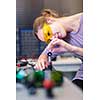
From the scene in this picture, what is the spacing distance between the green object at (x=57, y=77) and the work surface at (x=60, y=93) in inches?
1.4

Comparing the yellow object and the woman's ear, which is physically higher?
the woman's ear

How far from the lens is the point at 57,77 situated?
1.91 metres

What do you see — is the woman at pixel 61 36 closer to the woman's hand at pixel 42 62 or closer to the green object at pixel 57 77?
the woman's hand at pixel 42 62

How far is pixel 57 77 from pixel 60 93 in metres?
0.14

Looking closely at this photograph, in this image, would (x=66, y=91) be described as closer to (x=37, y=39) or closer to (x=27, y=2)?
(x=37, y=39)

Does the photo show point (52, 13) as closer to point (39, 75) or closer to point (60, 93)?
point (39, 75)

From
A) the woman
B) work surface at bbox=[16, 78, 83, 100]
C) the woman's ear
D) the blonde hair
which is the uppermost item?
the blonde hair

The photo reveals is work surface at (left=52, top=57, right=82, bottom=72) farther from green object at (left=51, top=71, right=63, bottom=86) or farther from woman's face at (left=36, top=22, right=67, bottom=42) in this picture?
woman's face at (left=36, top=22, right=67, bottom=42)

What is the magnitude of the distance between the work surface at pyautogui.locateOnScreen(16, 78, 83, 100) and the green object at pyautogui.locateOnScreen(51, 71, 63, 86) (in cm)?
4

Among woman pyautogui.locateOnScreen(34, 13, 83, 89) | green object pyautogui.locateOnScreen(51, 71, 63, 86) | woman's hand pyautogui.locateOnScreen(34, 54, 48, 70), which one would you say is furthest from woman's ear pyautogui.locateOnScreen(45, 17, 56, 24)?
green object pyautogui.locateOnScreen(51, 71, 63, 86)

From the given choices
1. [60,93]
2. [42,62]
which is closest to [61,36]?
[42,62]

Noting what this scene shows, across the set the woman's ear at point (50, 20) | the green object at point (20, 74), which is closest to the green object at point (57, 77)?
the green object at point (20, 74)

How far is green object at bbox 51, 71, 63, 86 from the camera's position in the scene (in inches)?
74.7
